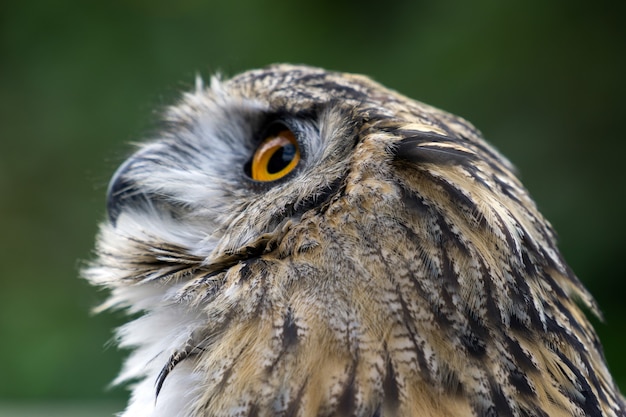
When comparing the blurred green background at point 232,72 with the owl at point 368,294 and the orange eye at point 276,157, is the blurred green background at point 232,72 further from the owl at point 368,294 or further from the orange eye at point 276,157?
the owl at point 368,294

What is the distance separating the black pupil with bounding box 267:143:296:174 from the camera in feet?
4.95

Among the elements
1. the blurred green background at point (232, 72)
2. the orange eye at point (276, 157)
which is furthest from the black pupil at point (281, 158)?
the blurred green background at point (232, 72)

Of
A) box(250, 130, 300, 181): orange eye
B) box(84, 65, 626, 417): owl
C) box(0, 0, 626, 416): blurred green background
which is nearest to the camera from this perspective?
box(84, 65, 626, 417): owl

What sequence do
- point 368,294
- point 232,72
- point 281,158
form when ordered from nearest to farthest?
1. point 368,294
2. point 281,158
3. point 232,72

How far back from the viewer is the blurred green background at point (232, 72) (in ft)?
12.9

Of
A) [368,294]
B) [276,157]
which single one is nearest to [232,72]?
[276,157]

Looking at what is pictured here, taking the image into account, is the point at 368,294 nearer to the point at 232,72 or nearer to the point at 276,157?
the point at 276,157

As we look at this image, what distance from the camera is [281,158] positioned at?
1.53 m

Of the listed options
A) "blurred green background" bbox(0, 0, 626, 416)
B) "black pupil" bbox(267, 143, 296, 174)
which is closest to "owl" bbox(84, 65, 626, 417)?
"black pupil" bbox(267, 143, 296, 174)

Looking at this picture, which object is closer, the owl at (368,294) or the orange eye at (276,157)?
the owl at (368,294)

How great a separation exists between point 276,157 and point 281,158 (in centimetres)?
2

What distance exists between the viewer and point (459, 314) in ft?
3.88

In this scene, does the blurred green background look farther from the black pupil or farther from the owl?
the owl

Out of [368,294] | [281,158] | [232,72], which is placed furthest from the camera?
[232,72]
